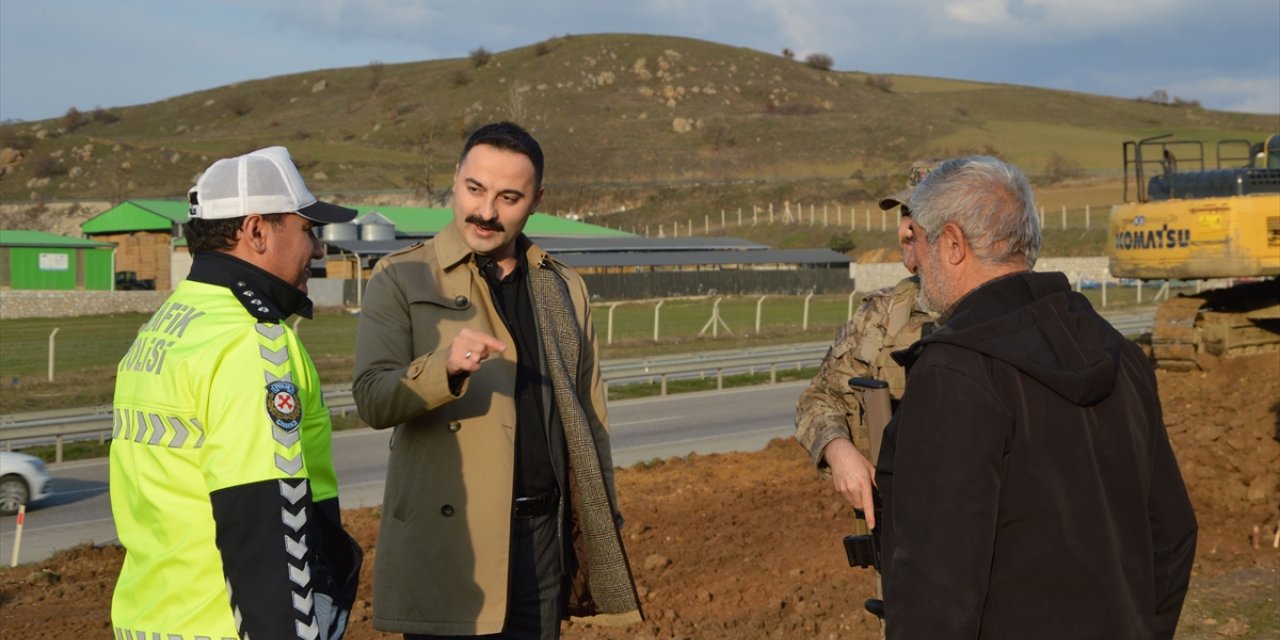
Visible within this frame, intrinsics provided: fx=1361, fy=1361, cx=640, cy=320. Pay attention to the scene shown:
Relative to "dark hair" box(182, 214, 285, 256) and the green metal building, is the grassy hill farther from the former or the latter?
"dark hair" box(182, 214, 285, 256)

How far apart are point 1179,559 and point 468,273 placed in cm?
211

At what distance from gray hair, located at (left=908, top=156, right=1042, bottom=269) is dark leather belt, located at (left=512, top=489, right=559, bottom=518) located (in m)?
1.54

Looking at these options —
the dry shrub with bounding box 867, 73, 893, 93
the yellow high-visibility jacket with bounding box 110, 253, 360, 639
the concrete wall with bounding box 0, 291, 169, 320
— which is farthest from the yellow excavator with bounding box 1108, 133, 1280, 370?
the dry shrub with bounding box 867, 73, 893, 93

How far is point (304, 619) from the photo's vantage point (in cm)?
274

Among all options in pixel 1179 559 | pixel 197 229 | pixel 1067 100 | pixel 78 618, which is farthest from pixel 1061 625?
pixel 1067 100

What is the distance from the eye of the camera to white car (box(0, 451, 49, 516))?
12672mm

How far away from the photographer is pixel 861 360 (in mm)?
4457

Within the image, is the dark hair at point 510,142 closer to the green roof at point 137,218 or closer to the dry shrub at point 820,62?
the green roof at point 137,218

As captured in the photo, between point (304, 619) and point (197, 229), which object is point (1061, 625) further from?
point (197, 229)

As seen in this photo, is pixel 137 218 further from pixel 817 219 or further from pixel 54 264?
pixel 817 219

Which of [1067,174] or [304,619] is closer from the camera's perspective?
[304,619]

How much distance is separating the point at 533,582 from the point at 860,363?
1.29 meters

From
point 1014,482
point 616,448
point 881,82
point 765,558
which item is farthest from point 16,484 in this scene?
point 881,82

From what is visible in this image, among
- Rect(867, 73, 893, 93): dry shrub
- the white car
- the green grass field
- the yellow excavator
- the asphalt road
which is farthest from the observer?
Rect(867, 73, 893, 93): dry shrub
